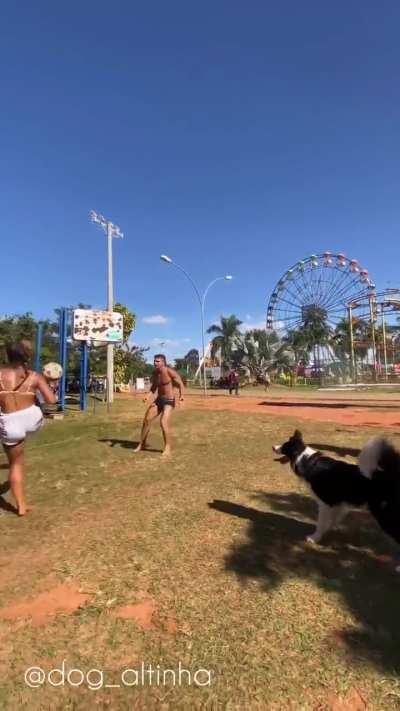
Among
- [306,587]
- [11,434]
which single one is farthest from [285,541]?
[11,434]

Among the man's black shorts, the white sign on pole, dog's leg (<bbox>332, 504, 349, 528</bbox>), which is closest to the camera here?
dog's leg (<bbox>332, 504, 349, 528</bbox>)

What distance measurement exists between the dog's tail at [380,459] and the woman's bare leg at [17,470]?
3.35 meters

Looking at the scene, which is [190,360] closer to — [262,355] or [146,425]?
[262,355]

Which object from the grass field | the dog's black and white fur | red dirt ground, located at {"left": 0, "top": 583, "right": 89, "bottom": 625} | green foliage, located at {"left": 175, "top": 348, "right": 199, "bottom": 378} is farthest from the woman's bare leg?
green foliage, located at {"left": 175, "top": 348, "right": 199, "bottom": 378}

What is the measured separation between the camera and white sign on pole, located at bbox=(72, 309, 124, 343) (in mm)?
17188

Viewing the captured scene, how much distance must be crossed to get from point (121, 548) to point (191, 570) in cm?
73

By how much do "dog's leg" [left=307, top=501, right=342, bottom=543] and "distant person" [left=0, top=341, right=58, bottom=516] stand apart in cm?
284

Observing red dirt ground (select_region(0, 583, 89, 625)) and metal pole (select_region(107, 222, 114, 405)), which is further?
metal pole (select_region(107, 222, 114, 405))

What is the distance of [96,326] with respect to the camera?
17.5m

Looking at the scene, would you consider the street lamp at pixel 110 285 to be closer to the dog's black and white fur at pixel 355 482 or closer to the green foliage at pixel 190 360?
the dog's black and white fur at pixel 355 482

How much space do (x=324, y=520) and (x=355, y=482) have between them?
0.54 meters

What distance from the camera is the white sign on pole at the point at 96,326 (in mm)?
17188

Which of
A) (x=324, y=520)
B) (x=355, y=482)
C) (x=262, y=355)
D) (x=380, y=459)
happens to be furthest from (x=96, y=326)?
(x=262, y=355)

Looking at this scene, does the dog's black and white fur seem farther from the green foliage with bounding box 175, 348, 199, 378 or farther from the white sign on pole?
the green foliage with bounding box 175, 348, 199, 378
